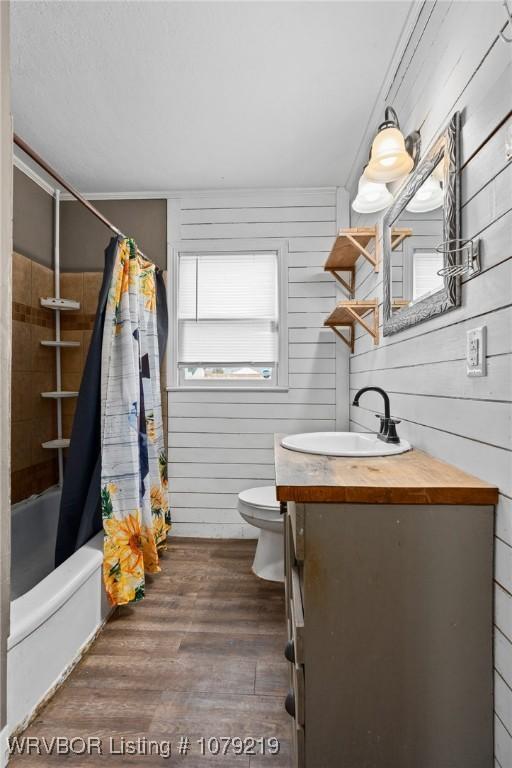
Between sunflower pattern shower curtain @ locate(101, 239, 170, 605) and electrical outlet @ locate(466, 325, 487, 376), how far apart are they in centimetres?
144

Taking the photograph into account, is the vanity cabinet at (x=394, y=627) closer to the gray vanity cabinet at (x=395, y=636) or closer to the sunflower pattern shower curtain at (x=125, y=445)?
the gray vanity cabinet at (x=395, y=636)

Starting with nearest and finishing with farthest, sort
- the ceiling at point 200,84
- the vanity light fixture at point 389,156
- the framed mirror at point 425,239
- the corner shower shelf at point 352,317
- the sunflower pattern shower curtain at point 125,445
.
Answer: the framed mirror at point 425,239 < the vanity light fixture at point 389,156 < the ceiling at point 200,84 < the sunflower pattern shower curtain at point 125,445 < the corner shower shelf at point 352,317

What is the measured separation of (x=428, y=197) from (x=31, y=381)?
2.32 m

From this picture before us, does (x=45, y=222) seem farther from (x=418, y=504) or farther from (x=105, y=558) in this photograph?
(x=418, y=504)

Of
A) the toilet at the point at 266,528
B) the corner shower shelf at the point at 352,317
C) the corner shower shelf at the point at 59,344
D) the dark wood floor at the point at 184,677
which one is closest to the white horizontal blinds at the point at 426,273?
the corner shower shelf at the point at 352,317

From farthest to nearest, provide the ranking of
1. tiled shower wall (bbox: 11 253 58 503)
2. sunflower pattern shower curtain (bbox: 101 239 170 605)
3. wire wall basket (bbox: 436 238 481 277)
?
tiled shower wall (bbox: 11 253 58 503)
sunflower pattern shower curtain (bbox: 101 239 170 605)
wire wall basket (bbox: 436 238 481 277)

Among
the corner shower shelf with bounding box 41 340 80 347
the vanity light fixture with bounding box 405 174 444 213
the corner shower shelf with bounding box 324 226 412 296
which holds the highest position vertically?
the corner shower shelf with bounding box 324 226 412 296

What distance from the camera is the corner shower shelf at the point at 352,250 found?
1.67 meters

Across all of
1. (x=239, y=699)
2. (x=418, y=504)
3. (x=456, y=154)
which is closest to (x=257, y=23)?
(x=456, y=154)

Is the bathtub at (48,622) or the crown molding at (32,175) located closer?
the bathtub at (48,622)

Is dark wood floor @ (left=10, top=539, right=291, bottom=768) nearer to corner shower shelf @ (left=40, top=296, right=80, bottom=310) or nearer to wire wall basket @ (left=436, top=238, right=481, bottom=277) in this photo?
wire wall basket @ (left=436, top=238, right=481, bottom=277)

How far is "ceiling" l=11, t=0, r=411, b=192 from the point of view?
1.52 m

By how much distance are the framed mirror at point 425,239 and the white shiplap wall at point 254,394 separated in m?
1.00

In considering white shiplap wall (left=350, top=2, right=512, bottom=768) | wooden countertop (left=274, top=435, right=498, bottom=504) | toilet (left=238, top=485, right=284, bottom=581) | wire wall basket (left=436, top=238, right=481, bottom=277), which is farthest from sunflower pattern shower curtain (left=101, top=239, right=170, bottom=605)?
wire wall basket (left=436, top=238, right=481, bottom=277)
